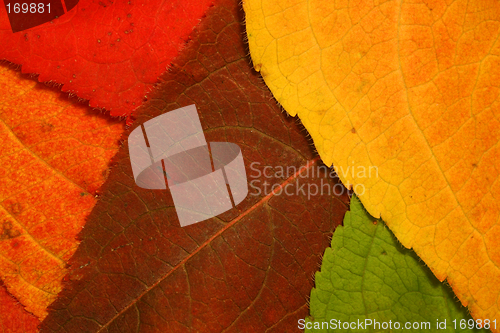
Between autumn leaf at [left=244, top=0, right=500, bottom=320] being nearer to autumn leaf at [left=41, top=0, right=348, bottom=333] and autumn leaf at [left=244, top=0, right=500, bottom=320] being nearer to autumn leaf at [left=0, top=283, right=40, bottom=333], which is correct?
autumn leaf at [left=41, top=0, right=348, bottom=333]

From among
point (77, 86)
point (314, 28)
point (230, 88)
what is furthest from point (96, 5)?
point (314, 28)

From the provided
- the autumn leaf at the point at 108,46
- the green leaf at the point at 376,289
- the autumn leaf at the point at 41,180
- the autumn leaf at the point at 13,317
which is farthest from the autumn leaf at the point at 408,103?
the autumn leaf at the point at 13,317

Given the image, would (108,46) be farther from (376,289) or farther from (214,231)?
(376,289)

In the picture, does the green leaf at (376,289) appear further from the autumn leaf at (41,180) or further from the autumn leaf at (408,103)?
the autumn leaf at (41,180)

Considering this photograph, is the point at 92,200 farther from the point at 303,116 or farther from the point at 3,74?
the point at 303,116

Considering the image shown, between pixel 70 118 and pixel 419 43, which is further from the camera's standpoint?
pixel 70 118
